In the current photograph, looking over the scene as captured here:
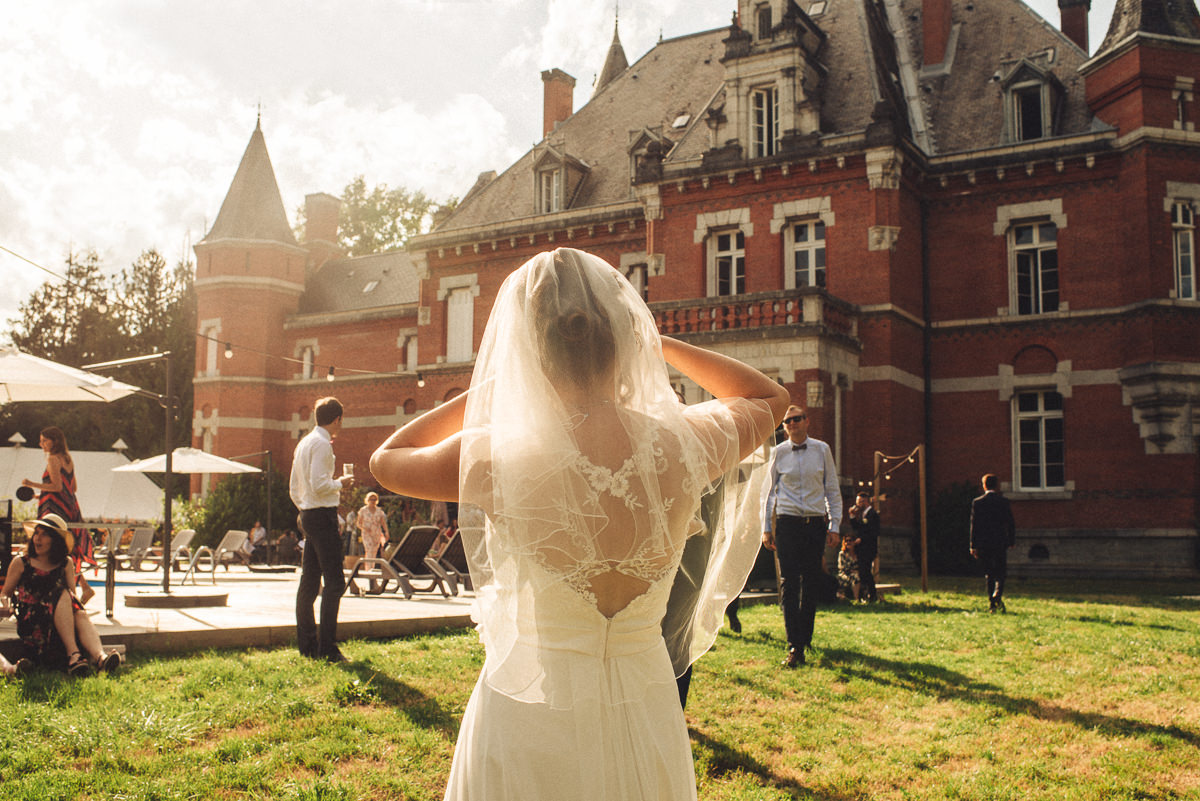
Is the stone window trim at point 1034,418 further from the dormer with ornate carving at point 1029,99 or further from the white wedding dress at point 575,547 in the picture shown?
the white wedding dress at point 575,547

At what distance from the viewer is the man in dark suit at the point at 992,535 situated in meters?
13.2

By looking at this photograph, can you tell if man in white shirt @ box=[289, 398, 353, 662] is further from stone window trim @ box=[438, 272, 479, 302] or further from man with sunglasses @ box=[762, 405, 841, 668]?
stone window trim @ box=[438, 272, 479, 302]

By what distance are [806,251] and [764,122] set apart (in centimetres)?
338

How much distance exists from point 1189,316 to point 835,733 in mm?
19855

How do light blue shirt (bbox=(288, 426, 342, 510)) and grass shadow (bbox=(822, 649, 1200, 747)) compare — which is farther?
light blue shirt (bbox=(288, 426, 342, 510))

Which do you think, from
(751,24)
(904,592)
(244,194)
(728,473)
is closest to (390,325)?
(244,194)

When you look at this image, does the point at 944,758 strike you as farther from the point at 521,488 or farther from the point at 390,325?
the point at 390,325

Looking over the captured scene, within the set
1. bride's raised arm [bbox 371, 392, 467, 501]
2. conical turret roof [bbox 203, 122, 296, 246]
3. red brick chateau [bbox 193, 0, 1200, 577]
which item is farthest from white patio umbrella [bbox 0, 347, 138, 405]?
conical turret roof [bbox 203, 122, 296, 246]

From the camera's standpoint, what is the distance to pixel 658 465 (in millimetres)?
2395

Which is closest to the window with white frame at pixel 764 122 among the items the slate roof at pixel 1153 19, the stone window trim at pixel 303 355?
the slate roof at pixel 1153 19

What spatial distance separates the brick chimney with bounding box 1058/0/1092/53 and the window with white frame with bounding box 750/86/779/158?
9414 millimetres

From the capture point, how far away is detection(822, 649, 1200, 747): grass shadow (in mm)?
6031

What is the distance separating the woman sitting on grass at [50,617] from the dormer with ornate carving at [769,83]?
19563mm

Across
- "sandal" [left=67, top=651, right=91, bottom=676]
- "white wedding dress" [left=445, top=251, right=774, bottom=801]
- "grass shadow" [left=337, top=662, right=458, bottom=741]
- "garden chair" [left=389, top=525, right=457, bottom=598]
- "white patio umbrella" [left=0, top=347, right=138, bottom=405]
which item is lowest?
"grass shadow" [left=337, top=662, right=458, bottom=741]
